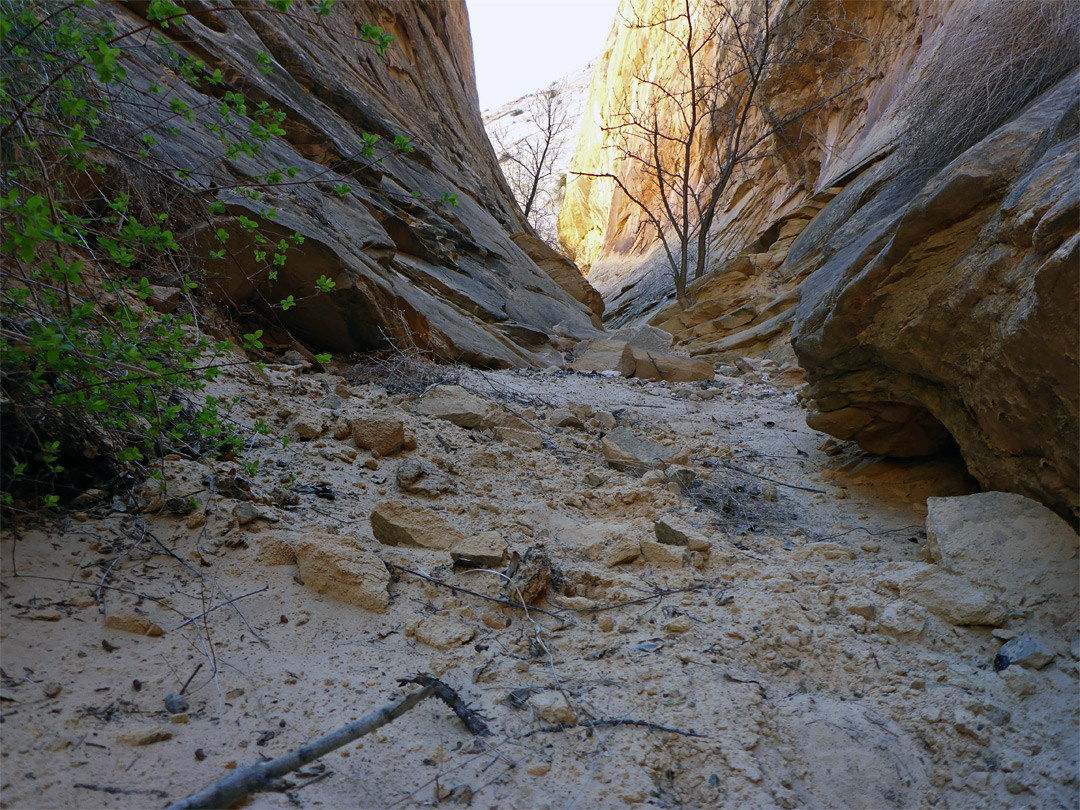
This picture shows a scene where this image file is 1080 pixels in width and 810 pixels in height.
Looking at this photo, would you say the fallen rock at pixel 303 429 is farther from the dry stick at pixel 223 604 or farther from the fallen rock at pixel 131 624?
the fallen rock at pixel 131 624

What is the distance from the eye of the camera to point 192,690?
130 centimetres

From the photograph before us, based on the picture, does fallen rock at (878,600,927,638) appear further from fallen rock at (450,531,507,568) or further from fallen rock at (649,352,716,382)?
fallen rock at (649,352,716,382)

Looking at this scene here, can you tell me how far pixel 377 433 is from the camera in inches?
110

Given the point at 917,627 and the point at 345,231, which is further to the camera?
the point at 345,231

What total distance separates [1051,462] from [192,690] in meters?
2.40

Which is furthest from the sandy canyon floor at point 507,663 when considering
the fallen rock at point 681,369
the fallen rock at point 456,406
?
the fallen rock at point 681,369

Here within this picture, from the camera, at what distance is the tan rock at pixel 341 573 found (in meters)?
1.70

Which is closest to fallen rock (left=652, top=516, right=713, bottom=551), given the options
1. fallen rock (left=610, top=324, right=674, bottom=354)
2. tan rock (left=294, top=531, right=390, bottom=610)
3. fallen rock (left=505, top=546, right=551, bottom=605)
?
fallen rock (left=505, top=546, right=551, bottom=605)

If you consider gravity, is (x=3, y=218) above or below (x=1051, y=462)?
above

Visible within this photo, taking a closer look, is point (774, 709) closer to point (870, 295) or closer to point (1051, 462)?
point (1051, 462)

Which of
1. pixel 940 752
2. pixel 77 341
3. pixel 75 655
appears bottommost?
pixel 940 752

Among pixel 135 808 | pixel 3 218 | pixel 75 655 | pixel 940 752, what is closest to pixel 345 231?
pixel 3 218

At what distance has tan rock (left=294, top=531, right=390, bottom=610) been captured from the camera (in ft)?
5.57

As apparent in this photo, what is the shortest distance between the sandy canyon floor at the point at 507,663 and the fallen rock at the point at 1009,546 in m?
0.09
